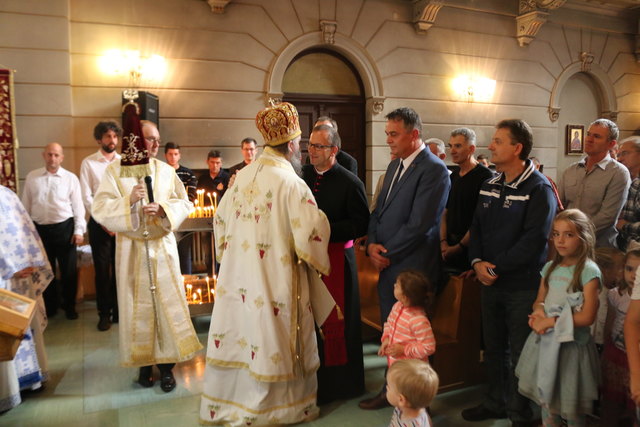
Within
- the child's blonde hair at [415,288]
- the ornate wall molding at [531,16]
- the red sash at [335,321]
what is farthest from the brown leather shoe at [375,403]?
the ornate wall molding at [531,16]

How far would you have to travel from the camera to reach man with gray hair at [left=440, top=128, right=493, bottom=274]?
353 centimetres

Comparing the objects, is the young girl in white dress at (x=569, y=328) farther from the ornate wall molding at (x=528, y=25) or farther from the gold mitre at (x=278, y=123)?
the ornate wall molding at (x=528, y=25)

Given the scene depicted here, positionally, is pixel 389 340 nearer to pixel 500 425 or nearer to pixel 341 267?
pixel 341 267

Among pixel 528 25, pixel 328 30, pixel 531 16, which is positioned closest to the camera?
pixel 328 30

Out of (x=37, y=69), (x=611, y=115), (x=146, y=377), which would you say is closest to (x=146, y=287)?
(x=146, y=377)

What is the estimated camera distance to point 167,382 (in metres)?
3.38

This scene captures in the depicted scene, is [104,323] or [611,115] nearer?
[104,323]

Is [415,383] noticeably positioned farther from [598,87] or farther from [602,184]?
[598,87]

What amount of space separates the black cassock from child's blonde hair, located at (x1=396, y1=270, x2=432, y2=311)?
61cm

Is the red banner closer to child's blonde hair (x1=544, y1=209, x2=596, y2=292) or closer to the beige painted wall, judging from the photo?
the beige painted wall

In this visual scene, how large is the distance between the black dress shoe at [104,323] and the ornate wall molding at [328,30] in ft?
16.3

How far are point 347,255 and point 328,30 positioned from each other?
5161 millimetres

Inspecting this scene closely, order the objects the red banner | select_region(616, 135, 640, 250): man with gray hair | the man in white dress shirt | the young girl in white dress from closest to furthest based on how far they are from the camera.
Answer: the young girl in white dress → select_region(616, 135, 640, 250): man with gray hair → the man in white dress shirt → the red banner

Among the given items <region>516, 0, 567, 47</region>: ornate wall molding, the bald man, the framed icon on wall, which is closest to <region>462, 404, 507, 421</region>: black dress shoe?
the bald man
